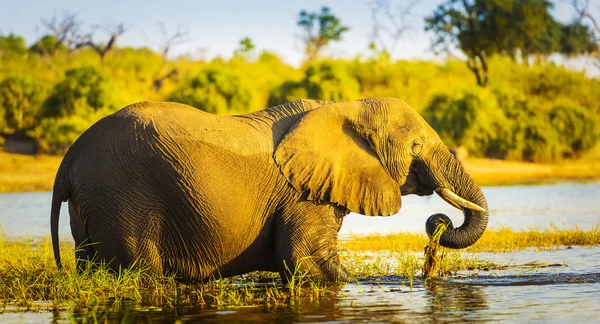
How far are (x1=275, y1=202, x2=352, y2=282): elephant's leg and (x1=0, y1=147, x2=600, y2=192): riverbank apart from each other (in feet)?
60.3

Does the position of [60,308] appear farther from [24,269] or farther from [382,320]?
[382,320]

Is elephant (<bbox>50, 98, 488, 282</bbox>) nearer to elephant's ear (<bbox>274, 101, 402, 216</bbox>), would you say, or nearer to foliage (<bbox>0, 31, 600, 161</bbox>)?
elephant's ear (<bbox>274, 101, 402, 216</bbox>)

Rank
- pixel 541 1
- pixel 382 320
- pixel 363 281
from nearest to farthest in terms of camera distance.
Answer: pixel 382 320 → pixel 363 281 → pixel 541 1

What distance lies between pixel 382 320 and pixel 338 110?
203cm

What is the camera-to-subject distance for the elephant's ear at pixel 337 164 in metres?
8.13

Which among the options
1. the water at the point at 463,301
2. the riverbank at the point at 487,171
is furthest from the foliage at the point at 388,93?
the water at the point at 463,301

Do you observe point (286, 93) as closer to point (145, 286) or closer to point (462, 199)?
point (462, 199)

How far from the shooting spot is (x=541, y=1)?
1870 inches

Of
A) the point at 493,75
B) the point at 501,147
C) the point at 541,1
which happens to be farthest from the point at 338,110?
the point at 541,1

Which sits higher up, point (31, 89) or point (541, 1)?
point (541, 1)

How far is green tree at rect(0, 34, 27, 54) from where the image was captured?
5250 centimetres

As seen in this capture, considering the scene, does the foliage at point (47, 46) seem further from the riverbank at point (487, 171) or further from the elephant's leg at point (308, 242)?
the elephant's leg at point (308, 242)

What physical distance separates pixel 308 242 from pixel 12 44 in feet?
163

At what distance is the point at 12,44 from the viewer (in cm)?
5469
